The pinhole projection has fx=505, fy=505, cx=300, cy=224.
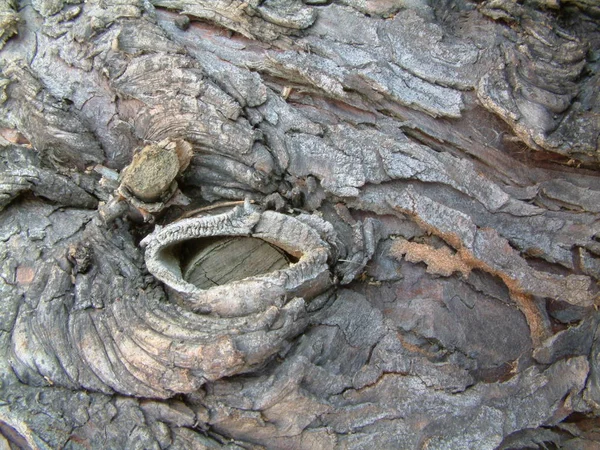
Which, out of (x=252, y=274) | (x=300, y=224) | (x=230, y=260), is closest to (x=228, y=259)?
(x=230, y=260)

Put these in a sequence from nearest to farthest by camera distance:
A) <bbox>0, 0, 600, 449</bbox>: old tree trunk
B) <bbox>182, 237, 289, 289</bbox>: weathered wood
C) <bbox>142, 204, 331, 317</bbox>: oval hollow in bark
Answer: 1. <bbox>0, 0, 600, 449</bbox>: old tree trunk
2. <bbox>142, 204, 331, 317</bbox>: oval hollow in bark
3. <bbox>182, 237, 289, 289</bbox>: weathered wood

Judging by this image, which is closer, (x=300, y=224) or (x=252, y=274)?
(x=300, y=224)

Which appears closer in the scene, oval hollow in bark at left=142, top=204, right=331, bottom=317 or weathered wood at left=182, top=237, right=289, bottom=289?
oval hollow in bark at left=142, top=204, right=331, bottom=317

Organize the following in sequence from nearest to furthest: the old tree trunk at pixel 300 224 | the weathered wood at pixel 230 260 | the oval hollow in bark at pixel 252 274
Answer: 1. the old tree trunk at pixel 300 224
2. the oval hollow in bark at pixel 252 274
3. the weathered wood at pixel 230 260

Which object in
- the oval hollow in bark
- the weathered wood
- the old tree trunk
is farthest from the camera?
the weathered wood

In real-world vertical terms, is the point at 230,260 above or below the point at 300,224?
below

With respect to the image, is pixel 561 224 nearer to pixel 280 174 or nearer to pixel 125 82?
pixel 280 174

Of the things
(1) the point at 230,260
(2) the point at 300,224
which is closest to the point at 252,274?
(1) the point at 230,260

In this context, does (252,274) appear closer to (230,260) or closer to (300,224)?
(230,260)
